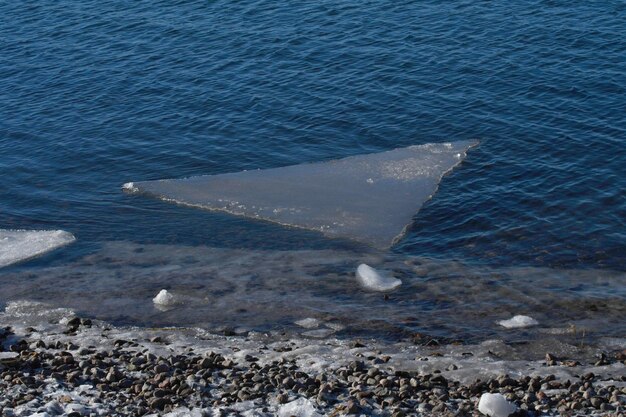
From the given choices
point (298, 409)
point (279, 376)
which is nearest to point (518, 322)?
point (279, 376)

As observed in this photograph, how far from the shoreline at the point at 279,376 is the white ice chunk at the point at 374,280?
227 cm

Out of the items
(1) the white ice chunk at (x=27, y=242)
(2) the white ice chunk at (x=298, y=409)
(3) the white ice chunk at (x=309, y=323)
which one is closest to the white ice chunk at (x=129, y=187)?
(1) the white ice chunk at (x=27, y=242)

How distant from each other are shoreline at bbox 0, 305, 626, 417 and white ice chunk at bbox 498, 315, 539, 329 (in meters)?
0.86

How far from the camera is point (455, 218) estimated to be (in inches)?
852

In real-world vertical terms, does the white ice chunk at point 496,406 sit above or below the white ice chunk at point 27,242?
above

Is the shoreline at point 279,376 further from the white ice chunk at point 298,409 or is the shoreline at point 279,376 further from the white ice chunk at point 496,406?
the white ice chunk at point 496,406

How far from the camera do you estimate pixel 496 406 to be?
1320 centimetres

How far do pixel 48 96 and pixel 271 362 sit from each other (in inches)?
690

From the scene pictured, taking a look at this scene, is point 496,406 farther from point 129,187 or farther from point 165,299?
point 129,187

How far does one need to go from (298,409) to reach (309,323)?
4.00 meters

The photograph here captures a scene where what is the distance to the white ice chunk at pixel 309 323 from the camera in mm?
17266

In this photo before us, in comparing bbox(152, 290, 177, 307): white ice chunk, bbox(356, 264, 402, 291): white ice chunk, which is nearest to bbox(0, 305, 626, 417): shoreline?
bbox(152, 290, 177, 307): white ice chunk

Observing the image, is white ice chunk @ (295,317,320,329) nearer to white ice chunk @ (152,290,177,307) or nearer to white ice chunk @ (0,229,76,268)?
white ice chunk @ (152,290,177,307)

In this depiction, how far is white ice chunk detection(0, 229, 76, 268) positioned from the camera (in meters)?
20.8
